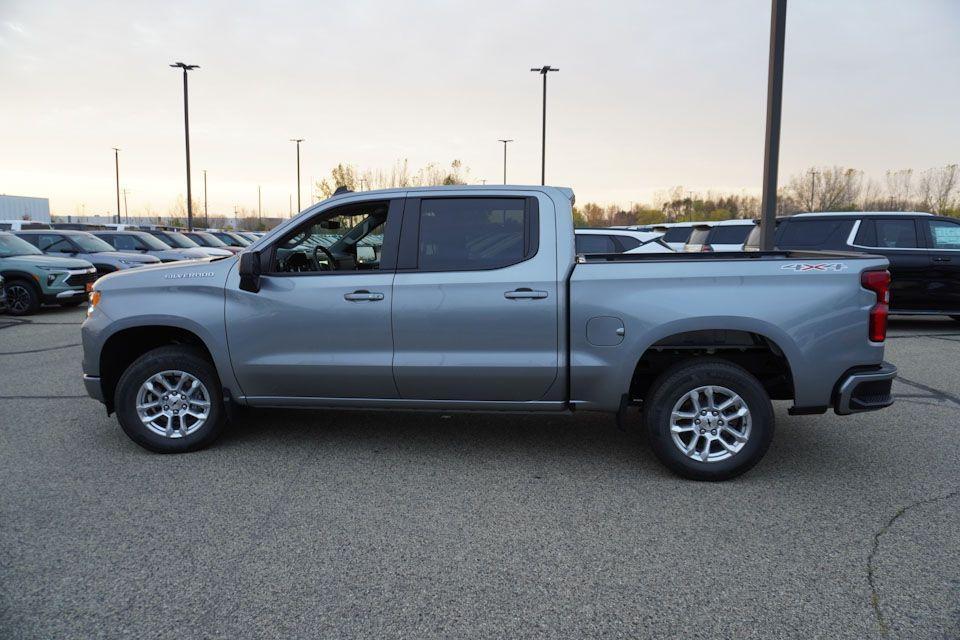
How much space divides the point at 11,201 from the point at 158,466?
74573 mm

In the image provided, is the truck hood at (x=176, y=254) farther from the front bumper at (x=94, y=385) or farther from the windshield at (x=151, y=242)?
Result: the front bumper at (x=94, y=385)

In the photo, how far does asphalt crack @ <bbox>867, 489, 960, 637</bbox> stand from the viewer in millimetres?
2861

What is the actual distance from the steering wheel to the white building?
69.1 metres

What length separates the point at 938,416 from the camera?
596 centimetres

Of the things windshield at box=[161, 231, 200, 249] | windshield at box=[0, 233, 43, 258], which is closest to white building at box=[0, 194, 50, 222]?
windshield at box=[161, 231, 200, 249]

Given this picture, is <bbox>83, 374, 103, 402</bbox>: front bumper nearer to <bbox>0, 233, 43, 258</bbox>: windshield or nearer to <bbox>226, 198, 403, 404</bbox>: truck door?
<bbox>226, 198, 403, 404</bbox>: truck door

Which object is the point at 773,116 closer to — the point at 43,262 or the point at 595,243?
the point at 595,243

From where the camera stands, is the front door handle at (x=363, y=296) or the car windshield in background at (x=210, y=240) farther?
the car windshield in background at (x=210, y=240)

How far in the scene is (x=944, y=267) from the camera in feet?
35.1

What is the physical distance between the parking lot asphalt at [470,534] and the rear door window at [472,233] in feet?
4.66

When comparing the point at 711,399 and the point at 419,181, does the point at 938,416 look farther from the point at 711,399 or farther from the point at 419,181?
the point at 419,181

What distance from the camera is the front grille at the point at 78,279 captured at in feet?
44.9

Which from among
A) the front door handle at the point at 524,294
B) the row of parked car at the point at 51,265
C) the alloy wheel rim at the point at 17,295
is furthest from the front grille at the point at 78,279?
the front door handle at the point at 524,294

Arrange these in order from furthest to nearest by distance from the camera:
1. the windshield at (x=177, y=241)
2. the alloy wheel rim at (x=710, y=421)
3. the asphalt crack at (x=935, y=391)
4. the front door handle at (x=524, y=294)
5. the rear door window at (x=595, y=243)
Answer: the windshield at (x=177, y=241), the rear door window at (x=595, y=243), the asphalt crack at (x=935, y=391), the front door handle at (x=524, y=294), the alloy wheel rim at (x=710, y=421)
